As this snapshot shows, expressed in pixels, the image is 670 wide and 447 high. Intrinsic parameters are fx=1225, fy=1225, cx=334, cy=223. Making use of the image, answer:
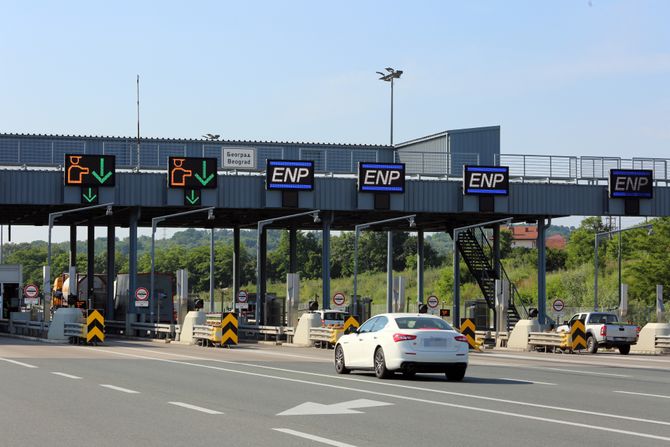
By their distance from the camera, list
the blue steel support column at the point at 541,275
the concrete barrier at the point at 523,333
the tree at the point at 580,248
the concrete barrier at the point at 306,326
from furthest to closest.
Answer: the tree at the point at 580,248 < the blue steel support column at the point at 541,275 < the concrete barrier at the point at 523,333 < the concrete barrier at the point at 306,326

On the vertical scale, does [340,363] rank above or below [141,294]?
below

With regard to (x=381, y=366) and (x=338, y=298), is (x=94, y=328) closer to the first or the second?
(x=381, y=366)

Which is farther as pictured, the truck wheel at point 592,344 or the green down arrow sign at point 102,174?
the green down arrow sign at point 102,174

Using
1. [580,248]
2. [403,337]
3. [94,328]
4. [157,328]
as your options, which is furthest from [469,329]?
[580,248]

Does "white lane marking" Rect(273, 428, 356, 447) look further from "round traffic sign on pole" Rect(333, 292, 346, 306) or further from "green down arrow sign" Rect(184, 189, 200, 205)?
"round traffic sign on pole" Rect(333, 292, 346, 306)

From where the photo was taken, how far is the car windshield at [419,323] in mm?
24103

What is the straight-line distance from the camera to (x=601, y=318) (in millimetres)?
47344

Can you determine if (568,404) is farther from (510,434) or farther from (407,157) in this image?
(407,157)

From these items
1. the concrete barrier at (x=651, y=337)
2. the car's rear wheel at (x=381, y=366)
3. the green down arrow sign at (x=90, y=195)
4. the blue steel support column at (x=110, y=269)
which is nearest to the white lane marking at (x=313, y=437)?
the car's rear wheel at (x=381, y=366)

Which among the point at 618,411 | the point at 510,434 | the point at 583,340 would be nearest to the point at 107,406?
the point at 510,434

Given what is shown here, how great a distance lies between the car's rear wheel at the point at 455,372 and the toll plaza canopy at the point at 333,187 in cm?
2997

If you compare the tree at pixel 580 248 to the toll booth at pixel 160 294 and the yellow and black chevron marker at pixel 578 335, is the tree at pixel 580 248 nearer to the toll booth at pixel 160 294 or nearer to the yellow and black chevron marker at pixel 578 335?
the toll booth at pixel 160 294

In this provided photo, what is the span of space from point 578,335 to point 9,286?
3313 centimetres

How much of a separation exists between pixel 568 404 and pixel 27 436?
8.47 meters
